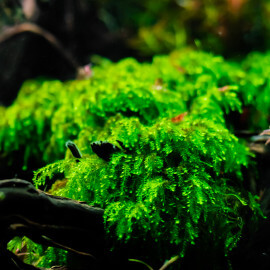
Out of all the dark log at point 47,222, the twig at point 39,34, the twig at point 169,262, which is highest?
the twig at point 39,34

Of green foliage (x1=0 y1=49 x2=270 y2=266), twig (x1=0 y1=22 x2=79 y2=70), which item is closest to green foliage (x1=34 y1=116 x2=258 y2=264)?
Result: green foliage (x1=0 y1=49 x2=270 y2=266)

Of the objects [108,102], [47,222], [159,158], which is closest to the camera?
[47,222]

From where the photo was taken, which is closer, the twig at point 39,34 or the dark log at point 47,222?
the dark log at point 47,222

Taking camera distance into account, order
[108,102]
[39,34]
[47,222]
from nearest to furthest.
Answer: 1. [47,222]
2. [108,102]
3. [39,34]

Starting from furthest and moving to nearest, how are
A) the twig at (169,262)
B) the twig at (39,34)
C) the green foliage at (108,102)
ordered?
the twig at (39,34), the green foliage at (108,102), the twig at (169,262)

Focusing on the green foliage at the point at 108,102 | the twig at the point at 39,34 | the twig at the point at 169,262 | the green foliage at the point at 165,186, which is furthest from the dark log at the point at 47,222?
the twig at the point at 39,34

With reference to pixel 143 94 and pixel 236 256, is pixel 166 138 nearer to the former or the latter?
pixel 143 94

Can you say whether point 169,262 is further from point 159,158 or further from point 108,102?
point 108,102

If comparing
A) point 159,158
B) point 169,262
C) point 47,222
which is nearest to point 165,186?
point 159,158

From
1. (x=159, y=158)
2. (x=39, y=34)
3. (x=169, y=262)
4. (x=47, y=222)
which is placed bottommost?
(x=169, y=262)

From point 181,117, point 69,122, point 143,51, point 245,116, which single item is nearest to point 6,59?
point 143,51

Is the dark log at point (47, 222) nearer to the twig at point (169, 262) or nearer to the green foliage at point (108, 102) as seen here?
the twig at point (169, 262)
